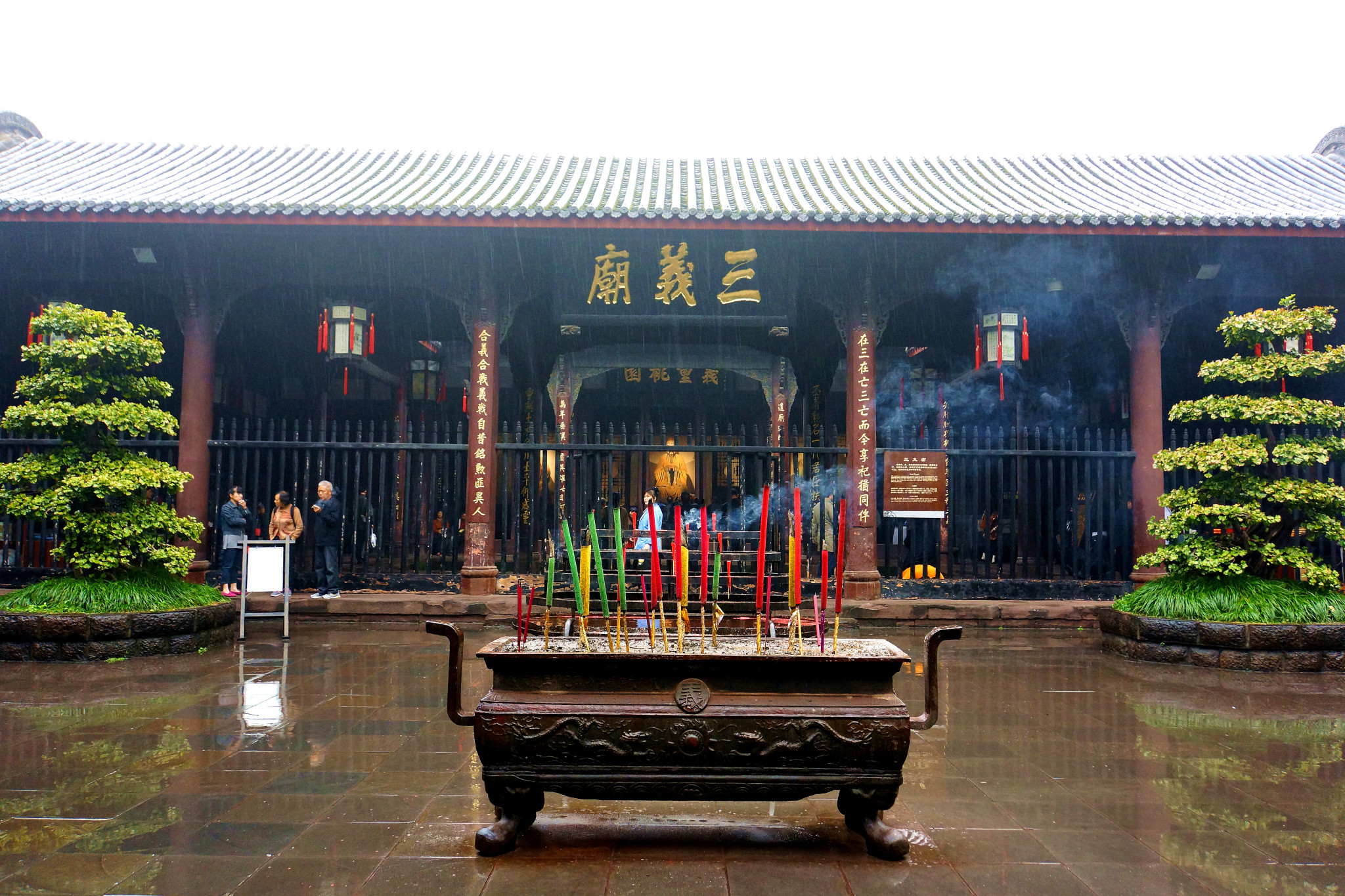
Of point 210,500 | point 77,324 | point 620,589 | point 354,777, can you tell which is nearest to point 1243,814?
point 620,589

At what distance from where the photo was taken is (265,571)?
25.1 feet

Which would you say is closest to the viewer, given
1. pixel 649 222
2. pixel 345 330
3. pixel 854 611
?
pixel 649 222

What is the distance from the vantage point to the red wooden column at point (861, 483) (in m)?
8.98

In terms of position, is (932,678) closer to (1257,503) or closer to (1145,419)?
(1257,503)

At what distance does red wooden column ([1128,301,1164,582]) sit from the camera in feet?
29.5

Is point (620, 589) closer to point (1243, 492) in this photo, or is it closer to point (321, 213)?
point (1243, 492)

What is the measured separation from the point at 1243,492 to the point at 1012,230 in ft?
10.4

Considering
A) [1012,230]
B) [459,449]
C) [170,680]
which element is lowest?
[170,680]

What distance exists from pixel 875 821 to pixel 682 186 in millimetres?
9336

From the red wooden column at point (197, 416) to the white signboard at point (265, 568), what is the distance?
1.72m

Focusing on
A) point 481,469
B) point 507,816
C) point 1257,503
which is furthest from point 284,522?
point 1257,503

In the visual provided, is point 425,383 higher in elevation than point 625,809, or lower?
higher

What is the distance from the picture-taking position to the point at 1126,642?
23.3 feet

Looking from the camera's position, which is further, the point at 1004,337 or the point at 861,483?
the point at 1004,337
